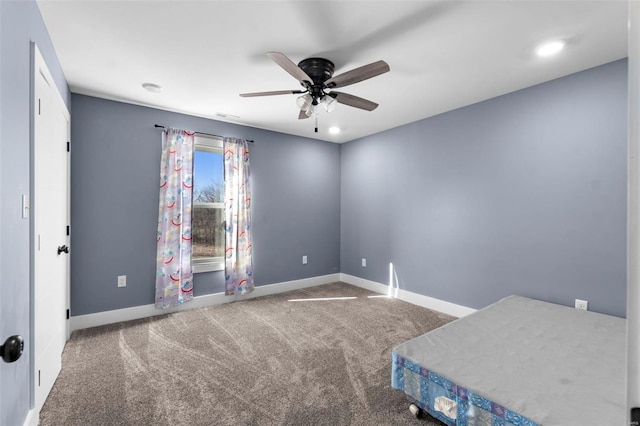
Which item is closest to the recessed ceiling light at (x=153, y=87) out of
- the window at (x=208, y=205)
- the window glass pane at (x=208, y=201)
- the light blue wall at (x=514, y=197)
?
the window at (x=208, y=205)

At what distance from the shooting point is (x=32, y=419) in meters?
1.75

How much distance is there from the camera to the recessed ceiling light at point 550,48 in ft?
7.34

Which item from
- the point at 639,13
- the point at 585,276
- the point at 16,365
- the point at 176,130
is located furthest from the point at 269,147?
the point at 639,13

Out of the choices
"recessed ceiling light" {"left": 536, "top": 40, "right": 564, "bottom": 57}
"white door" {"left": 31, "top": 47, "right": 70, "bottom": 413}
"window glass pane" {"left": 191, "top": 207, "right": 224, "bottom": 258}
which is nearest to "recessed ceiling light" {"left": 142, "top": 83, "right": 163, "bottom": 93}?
"white door" {"left": 31, "top": 47, "right": 70, "bottom": 413}

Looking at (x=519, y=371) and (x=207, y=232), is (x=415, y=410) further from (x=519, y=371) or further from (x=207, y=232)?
(x=207, y=232)

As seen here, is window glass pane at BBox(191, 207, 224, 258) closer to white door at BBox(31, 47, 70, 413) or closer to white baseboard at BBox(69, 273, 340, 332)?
white baseboard at BBox(69, 273, 340, 332)

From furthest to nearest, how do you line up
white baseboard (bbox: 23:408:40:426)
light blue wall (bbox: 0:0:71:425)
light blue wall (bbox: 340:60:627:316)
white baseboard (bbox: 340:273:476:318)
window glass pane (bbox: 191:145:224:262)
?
window glass pane (bbox: 191:145:224:262)
white baseboard (bbox: 340:273:476:318)
light blue wall (bbox: 340:60:627:316)
white baseboard (bbox: 23:408:40:426)
light blue wall (bbox: 0:0:71:425)

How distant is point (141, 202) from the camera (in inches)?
142

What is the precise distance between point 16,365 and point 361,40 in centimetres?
282

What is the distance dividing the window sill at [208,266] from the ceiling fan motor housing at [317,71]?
2681 mm

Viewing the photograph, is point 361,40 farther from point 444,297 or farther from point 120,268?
point 120,268

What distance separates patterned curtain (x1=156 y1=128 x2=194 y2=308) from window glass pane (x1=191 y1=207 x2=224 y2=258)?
20cm

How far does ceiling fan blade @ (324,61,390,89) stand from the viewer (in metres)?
2.04

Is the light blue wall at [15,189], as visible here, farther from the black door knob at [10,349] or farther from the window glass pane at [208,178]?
the window glass pane at [208,178]
